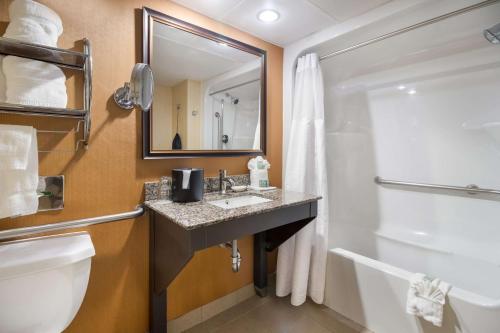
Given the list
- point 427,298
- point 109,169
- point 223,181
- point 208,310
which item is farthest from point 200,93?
point 427,298

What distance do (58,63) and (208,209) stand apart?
956 mm

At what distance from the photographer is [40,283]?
910 mm

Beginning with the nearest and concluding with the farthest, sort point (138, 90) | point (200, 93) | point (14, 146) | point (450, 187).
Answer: point (14, 146)
point (138, 90)
point (200, 93)
point (450, 187)

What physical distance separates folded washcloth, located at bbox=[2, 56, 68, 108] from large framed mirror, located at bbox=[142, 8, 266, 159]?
434 mm

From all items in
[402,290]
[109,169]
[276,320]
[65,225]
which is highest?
→ [109,169]

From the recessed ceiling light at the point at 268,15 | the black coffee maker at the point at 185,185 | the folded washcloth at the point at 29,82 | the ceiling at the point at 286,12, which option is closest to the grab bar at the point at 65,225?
the black coffee maker at the point at 185,185

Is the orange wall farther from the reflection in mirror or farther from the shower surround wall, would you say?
the shower surround wall

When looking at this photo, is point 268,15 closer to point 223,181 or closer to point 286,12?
point 286,12

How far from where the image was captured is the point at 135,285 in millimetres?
1364

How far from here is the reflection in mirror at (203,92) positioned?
1.43m

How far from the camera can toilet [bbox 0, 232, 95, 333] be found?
2.83 ft

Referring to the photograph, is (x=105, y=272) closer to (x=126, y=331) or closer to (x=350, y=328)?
(x=126, y=331)

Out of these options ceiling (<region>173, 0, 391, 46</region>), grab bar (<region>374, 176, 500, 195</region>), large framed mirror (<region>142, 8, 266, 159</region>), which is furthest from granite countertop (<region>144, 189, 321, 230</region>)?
ceiling (<region>173, 0, 391, 46</region>)

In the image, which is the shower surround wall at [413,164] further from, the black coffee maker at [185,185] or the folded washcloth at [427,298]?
the black coffee maker at [185,185]
